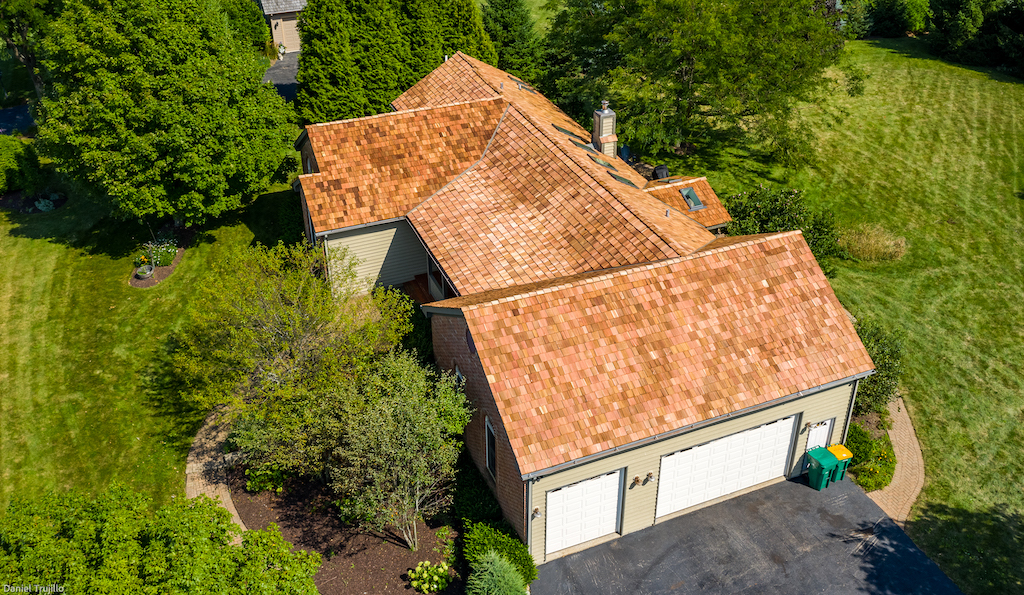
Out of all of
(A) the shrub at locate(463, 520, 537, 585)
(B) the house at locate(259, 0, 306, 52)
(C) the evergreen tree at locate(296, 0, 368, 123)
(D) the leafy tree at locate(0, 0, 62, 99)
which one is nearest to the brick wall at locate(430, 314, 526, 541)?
(A) the shrub at locate(463, 520, 537, 585)

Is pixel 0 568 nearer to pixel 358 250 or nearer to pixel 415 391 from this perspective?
pixel 415 391

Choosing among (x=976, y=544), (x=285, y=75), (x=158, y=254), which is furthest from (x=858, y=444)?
(x=285, y=75)

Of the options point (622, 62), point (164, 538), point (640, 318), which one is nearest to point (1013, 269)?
point (622, 62)

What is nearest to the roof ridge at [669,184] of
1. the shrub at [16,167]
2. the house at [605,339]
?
the house at [605,339]

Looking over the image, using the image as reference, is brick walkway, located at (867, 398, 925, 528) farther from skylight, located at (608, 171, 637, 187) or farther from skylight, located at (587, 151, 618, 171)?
skylight, located at (587, 151, 618, 171)

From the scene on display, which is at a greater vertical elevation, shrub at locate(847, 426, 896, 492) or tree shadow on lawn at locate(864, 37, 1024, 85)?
tree shadow on lawn at locate(864, 37, 1024, 85)

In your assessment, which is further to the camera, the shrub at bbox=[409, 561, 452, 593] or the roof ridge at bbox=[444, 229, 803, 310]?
the roof ridge at bbox=[444, 229, 803, 310]
